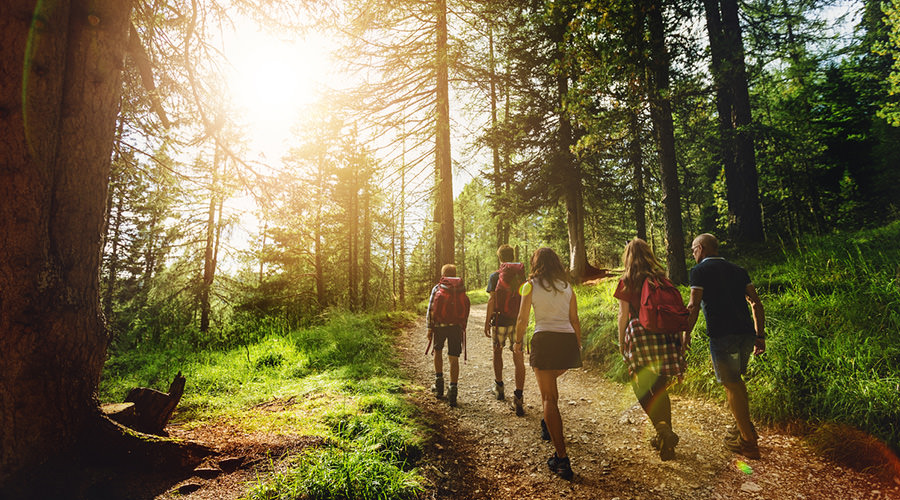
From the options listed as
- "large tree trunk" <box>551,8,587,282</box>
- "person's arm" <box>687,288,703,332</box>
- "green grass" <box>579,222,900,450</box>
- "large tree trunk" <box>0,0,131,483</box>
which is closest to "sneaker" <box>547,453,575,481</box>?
"person's arm" <box>687,288,703,332</box>

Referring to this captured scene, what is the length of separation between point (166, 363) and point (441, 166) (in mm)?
8760

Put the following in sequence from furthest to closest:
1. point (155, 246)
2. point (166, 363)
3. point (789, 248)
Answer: point (155, 246) < point (166, 363) < point (789, 248)

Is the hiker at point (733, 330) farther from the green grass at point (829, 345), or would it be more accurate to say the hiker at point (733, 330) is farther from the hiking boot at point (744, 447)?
the green grass at point (829, 345)

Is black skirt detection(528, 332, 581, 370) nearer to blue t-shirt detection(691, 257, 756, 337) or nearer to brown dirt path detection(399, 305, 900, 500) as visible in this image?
brown dirt path detection(399, 305, 900, 500)

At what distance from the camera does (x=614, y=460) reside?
143 inches

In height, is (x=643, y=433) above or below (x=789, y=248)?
below

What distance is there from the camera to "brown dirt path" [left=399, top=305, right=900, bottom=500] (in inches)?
119

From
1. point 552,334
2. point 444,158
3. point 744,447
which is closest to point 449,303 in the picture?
point 552,334

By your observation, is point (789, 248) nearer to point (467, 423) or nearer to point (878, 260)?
point (878, 260)

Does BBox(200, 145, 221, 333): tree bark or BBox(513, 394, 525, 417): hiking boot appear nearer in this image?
BBox(513, 394, 525, 417): hiking boot

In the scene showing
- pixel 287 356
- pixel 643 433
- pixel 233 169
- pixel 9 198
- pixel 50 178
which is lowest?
pixel 643 433

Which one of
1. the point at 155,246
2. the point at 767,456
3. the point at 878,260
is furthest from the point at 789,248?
the point at 155,246

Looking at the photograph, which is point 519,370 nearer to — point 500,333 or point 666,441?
point 500,333

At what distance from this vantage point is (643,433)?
163 inches
